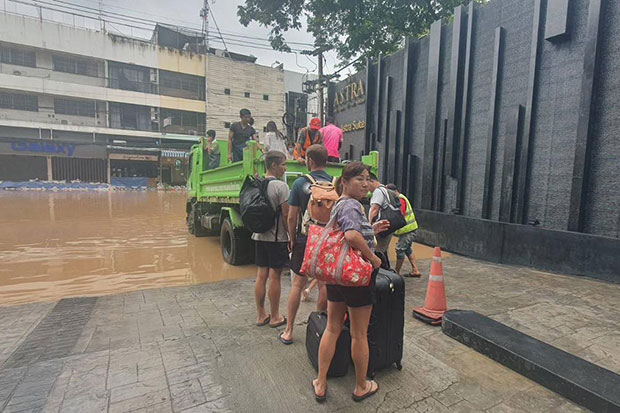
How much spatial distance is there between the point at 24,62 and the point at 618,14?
3589 centimetres

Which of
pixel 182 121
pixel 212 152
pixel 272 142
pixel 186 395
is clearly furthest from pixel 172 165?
pixel 186 395

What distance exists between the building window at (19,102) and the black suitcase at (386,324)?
34.6m

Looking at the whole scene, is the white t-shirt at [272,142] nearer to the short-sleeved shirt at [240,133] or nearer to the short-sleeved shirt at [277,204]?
the short-sleeved shirt at [240,133]

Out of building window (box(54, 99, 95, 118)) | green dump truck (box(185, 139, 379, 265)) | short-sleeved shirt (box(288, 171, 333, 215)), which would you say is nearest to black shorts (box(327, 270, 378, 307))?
short-sleeved shirt (box(288, 171, 333, 215))

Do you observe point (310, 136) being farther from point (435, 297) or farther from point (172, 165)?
point (172, 165)

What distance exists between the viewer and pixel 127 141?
2952 cm

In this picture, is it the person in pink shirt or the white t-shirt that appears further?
the person in pink shirt

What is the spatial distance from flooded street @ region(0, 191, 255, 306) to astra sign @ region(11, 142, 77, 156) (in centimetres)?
1885

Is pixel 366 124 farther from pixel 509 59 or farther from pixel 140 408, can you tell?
pixel 140 408

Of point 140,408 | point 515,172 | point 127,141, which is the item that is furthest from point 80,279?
point 127,141

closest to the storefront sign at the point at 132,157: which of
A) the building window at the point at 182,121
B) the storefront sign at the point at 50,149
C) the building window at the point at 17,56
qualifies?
the storefront sign at the point at 50,149

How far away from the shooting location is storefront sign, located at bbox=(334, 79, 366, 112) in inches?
445

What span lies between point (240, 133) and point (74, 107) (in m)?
29.5

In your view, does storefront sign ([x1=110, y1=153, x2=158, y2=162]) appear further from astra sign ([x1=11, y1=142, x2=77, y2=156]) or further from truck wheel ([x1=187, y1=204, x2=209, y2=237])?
truck wheel ([x1=187, y1=204, x2=209, y2=237])
